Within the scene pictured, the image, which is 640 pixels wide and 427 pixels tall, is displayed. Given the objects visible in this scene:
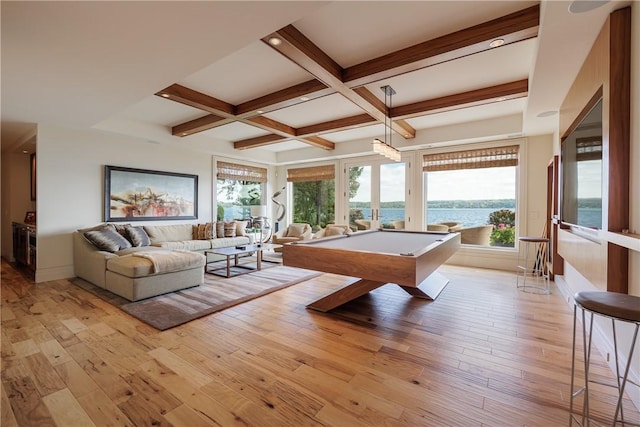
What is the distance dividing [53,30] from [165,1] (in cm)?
99

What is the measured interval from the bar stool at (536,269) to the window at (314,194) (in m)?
4.11

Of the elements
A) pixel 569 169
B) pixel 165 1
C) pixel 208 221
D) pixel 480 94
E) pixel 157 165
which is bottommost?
pixel 208 221

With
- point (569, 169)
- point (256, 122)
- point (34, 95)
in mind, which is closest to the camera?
point (569, 169)

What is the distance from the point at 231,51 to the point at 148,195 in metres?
4.23

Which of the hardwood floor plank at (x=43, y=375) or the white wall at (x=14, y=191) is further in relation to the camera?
the white wall at (x=14, y=191)

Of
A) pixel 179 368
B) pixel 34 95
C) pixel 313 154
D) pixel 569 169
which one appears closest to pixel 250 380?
pixel 179 368

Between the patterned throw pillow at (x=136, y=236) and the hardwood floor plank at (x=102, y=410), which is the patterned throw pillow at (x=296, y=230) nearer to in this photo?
the patterned throw pillow at (x=136, y=236)

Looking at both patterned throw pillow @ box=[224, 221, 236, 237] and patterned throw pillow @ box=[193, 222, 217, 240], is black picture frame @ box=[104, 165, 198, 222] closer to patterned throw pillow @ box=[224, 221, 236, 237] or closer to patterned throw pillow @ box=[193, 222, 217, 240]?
patterned throw pillow @ box=[193, 222, 217, 240]

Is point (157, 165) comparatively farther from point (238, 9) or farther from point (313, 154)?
point (238, 9)

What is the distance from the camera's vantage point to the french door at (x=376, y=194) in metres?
6.29

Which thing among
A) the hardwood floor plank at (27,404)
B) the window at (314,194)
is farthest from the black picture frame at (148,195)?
the hardwood floor plank at (27,404)

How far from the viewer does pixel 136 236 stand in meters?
4.76

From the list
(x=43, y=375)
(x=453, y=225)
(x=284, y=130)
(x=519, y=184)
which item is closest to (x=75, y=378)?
(x=43, y=375)

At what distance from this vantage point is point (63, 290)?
12.7ft
